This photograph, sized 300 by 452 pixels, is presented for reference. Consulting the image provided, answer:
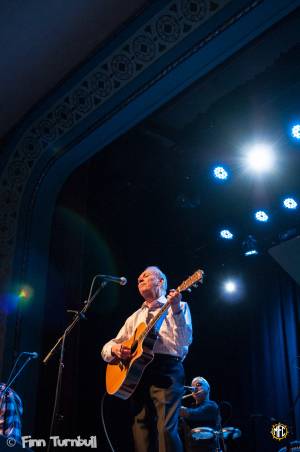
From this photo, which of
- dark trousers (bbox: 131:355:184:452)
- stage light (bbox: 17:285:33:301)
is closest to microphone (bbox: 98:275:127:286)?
dark trousers (bbox: 131:355:184:452)

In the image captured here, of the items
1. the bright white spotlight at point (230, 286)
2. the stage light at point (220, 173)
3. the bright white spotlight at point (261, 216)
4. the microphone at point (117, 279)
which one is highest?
the stage light at point (220, 173)

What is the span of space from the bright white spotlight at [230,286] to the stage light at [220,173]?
2.70 meters

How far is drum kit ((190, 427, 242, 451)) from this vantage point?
566cm

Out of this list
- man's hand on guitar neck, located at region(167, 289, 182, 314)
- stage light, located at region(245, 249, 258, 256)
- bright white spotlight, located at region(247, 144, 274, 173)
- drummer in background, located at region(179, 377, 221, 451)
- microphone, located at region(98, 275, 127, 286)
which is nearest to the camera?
man's hand on guitar neck, located at region(167, 289, 182, 314)

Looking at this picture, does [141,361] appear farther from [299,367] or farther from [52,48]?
[299,367]

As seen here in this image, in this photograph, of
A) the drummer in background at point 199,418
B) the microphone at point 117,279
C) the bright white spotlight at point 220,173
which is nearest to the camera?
the microphone at point 117,279

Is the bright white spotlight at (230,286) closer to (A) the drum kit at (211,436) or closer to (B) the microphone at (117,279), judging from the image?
(A) the drum kit at (211,436)

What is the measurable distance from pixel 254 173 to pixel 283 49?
66.7 inches

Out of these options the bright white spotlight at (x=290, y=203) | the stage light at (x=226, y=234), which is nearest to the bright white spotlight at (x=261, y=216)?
the bright white spotlight at (x=290, y=203)

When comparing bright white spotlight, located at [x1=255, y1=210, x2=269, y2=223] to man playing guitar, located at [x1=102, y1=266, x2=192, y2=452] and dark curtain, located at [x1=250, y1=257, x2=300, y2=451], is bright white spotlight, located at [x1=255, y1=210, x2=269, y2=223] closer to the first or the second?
dark curtain, located at [x1=250, y1=257, x2=300, y2=451]

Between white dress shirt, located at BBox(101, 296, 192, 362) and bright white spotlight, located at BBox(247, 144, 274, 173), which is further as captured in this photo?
bright white spotlight, located at BBox(247, 144, 274, 173)

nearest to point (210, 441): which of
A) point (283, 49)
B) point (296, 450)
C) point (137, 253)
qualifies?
point (296, 450)

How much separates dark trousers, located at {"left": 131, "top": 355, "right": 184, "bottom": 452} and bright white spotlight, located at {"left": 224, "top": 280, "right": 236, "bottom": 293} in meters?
5.27

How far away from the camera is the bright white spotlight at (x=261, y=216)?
22.9 feet
